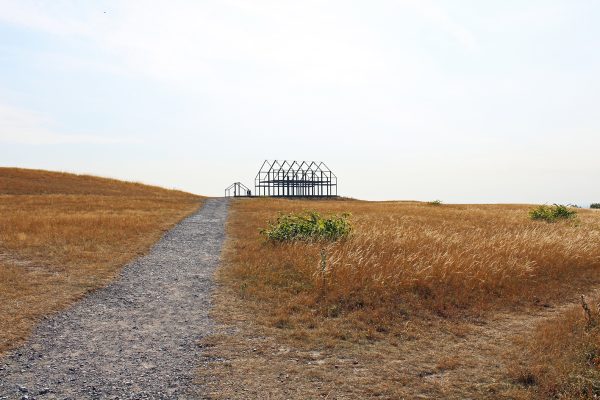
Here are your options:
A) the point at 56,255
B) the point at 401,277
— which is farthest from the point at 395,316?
the point at 56,255

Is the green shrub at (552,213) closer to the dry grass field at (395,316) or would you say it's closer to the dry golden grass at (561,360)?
the dry grass field at (395,316)

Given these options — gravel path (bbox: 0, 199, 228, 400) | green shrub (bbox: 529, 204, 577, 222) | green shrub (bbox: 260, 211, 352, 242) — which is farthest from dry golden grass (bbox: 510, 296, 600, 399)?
green shrub (bbox: 529, 204, 577, 222)

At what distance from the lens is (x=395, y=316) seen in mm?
9578

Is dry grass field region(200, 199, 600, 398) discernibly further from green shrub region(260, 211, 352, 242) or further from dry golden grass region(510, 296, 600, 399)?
green shrub region(260, 211, 352, 242)

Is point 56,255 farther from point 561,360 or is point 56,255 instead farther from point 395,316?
point 561,360

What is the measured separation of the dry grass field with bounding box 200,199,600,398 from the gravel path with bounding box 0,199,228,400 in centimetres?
55

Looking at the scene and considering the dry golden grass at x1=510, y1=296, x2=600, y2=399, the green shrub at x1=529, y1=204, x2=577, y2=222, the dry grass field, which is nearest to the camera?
the dry golden grass at x1=510, y1=296, x2=600, y2=399

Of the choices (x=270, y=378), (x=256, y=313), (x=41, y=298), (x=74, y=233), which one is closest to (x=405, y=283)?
(x=256, y=313)

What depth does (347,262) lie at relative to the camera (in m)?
12.8

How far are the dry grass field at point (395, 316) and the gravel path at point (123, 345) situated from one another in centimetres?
55

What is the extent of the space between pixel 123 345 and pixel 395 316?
5.27 m

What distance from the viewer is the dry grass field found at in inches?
260

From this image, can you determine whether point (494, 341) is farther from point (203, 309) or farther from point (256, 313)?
point (203, 309)

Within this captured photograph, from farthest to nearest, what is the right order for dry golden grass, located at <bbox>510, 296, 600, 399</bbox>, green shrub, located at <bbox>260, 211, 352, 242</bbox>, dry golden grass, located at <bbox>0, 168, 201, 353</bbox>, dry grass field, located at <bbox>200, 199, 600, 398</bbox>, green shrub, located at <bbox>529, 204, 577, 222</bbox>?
green shrub, located at <bbox>529, 204, 577, 222</bbox> < green shrub, located at <bbox>260, 211, 352, 242</bbox> < dry golden grass, located at <bbox>0, 168, 201, 353</bbox> < dry grass field, located at <bbox>200, 199, 600, 398</bbox> < dry golden grass, located at <bbox>510, 296, 600, 399</bbox>
